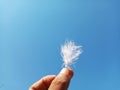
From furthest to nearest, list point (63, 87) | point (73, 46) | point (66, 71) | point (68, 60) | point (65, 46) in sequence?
point (65, 46), point (73, 46), point (68, 60), point (66, 71), point (63, 87)

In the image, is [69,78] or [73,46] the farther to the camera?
[73,46]

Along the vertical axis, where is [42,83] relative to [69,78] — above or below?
above

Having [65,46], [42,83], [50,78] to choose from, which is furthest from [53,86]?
[65,46]

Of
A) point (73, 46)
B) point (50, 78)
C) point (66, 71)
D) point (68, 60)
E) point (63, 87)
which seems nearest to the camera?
point (63, 87)

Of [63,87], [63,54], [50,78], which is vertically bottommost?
[63,87]

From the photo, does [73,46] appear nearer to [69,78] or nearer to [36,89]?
[36,89]

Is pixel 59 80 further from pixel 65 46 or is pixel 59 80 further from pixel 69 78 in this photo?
pixel 65 46

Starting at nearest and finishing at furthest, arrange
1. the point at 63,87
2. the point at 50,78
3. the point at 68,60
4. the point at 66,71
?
the point at 63,87 < the point at 66,71 < the point at 50,78 < the point at 68,60

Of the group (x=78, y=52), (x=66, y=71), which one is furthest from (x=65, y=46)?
(x=66, y=71)

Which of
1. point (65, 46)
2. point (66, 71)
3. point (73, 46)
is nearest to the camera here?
point (66, 71)
